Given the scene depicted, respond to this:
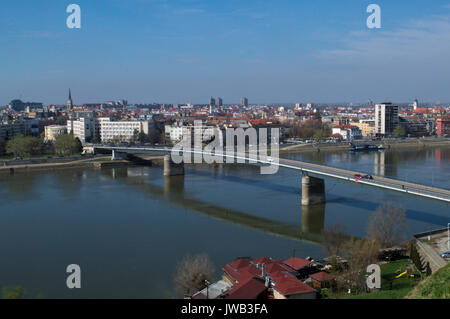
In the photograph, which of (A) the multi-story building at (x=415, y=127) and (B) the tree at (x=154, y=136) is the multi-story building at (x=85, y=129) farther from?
(A) the multi-story building at (x=415, y=127)

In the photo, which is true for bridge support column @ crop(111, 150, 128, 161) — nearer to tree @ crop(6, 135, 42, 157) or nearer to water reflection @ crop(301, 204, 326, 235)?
tree @ crop(6, 135, 42, 157)

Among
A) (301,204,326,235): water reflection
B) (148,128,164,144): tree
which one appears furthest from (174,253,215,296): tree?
(148,128,164,144): tree

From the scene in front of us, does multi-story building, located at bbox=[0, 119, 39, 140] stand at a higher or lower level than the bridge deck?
higher

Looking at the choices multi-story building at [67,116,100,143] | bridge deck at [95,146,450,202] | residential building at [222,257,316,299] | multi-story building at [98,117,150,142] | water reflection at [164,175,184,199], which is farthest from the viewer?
multi-story building at [98,117,150,142]

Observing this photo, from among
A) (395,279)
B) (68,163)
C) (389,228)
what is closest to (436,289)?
(395,279)

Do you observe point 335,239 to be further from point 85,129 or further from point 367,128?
point 367,128

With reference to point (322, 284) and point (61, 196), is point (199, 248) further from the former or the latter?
point (61, 196)
